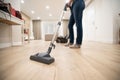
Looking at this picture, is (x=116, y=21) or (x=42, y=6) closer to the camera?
(x=116, y=21)

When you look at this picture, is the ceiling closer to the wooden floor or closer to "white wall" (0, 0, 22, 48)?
"white wall" (0, 0, 22, 48)

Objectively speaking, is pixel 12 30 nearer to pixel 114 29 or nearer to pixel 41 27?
pixel 114 29

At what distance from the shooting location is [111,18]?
11.7 feet

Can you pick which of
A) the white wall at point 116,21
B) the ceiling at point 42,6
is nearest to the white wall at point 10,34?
the white wall at point 116,21

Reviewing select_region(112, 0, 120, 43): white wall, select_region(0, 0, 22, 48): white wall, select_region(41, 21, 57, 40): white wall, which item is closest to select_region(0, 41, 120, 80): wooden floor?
select_region(0, 0, 22, 48): white wall

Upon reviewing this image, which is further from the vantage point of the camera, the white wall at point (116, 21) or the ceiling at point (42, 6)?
the ceiling at point (42, 6)

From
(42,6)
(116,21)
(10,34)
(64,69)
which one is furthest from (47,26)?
(64,69)

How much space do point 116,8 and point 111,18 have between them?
0.33 meters

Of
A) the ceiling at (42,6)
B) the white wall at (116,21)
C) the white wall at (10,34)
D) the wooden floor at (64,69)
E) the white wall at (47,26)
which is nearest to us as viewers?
the wooden floor at (64,69)

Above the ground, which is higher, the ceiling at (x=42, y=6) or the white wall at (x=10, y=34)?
the ceiling at (x=42, y=6)

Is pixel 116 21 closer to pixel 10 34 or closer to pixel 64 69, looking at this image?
pixel 10 34

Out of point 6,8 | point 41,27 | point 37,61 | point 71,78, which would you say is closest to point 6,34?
point 6,8

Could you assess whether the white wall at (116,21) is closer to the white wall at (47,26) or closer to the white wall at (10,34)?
the white wall at (10,34)

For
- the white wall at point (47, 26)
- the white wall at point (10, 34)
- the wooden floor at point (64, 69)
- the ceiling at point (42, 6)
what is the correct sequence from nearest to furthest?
the wooden floor at point (64, 69)
the white wall at point (10, 34)
the ceiling at point (42, 6)
the white wall at point (47, 26)
